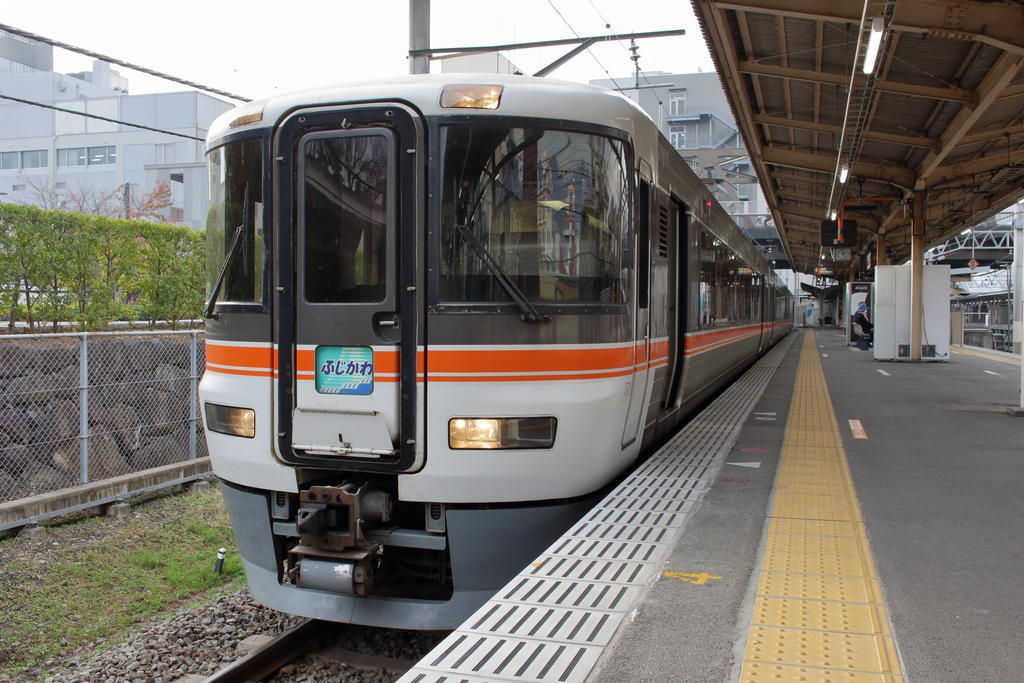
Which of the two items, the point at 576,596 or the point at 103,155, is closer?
the point at 576,596

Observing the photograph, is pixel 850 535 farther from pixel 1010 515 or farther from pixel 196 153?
pixel 196 153

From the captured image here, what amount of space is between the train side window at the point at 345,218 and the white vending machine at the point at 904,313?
19794mm

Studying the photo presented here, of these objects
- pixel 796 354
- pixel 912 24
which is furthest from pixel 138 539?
pixel 796 354

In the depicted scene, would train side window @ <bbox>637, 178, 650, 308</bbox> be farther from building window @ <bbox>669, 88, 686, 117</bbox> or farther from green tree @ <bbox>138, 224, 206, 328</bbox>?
building window @ <bbox>669, 88, 686, 117</bbox>

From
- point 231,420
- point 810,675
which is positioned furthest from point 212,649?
point 810,675

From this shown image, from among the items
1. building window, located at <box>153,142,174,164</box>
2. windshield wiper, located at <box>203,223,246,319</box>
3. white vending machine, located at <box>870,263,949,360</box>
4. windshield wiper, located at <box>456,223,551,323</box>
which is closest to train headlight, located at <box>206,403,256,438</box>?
windshield wiper, located at <box>203,223,246,319</box>

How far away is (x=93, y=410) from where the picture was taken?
1049 centimetres

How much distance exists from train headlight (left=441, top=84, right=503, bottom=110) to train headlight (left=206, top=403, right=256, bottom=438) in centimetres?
196

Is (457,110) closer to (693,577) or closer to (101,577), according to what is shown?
(693,577)

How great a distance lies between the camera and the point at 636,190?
4.93 m

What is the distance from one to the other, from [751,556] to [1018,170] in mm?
15628

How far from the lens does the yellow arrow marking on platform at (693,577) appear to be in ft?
12.1

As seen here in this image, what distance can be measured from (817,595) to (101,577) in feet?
17.2

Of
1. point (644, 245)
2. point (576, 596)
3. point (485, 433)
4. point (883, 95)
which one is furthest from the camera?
point (883, 95)
